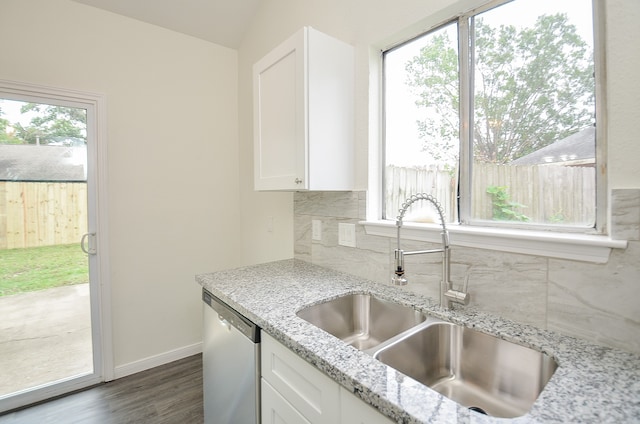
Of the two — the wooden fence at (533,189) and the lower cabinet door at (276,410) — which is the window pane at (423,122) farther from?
the lower cabinet door at (276,410)

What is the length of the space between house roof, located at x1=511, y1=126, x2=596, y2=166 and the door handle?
2625 millimetres

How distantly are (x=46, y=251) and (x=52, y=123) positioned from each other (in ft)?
2.80

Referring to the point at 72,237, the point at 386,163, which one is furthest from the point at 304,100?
the point at 72,237

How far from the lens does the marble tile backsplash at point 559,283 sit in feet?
2.63

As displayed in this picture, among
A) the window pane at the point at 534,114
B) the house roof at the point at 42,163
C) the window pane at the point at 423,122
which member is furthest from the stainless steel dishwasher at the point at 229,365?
the house roof at the point at 42,163

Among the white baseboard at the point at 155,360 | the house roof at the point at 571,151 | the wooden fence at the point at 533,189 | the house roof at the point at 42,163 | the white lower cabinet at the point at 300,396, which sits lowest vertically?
the white baseboard at the point at 155,360

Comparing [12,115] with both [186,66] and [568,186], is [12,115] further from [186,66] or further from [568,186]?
[568,186]

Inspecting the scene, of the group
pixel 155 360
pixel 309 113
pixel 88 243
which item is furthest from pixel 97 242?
pixel 309 113

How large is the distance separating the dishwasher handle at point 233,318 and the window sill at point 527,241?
756 mm

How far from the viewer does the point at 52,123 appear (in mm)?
1974

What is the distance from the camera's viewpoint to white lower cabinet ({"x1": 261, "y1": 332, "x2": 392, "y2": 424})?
736mm

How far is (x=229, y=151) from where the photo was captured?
2.73 metres

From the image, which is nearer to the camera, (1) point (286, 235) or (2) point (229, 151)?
(1) point (286, 235)

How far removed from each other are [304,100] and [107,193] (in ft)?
5.58
